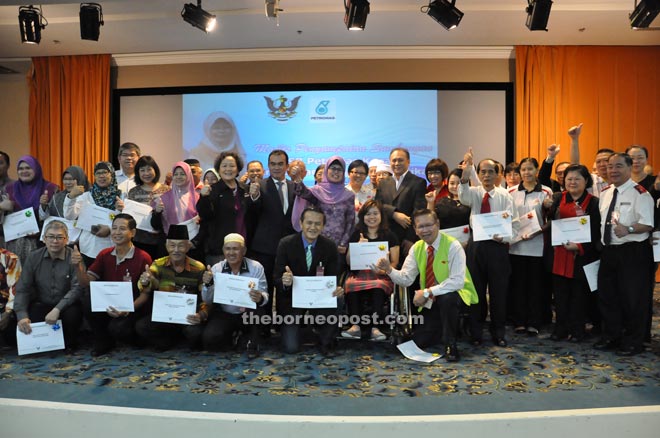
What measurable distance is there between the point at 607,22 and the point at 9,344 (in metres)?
6.93

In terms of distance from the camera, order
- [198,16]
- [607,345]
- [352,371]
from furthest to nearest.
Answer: [198,16], [607,345], [352,371]

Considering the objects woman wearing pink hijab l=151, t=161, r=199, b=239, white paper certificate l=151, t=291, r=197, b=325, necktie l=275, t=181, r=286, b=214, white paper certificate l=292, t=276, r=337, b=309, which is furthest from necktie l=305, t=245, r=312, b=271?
woman wearing pink hijab l=151, t=161, r=199, b=239

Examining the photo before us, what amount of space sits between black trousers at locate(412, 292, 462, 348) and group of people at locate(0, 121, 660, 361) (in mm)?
10

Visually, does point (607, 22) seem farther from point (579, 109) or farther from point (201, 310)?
point (201, 310)

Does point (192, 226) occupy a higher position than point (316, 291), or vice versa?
point (192, 226)

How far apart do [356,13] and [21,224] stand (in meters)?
3.68

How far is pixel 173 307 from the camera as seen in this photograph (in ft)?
11.4

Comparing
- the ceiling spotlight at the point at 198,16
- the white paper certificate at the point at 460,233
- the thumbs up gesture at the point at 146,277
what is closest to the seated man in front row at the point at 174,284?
the thumbs up gesture at the point at 146,277

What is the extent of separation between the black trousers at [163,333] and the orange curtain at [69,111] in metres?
4.33

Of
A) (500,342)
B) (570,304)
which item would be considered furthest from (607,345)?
(500,342)

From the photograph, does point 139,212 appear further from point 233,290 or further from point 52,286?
point 233,290

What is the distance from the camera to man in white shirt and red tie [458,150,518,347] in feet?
12.3

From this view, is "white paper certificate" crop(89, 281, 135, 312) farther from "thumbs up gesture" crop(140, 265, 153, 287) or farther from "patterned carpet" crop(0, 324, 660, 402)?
"patterned carpet" crop(0, 324, 660, 402)

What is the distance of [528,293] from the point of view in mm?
4098
